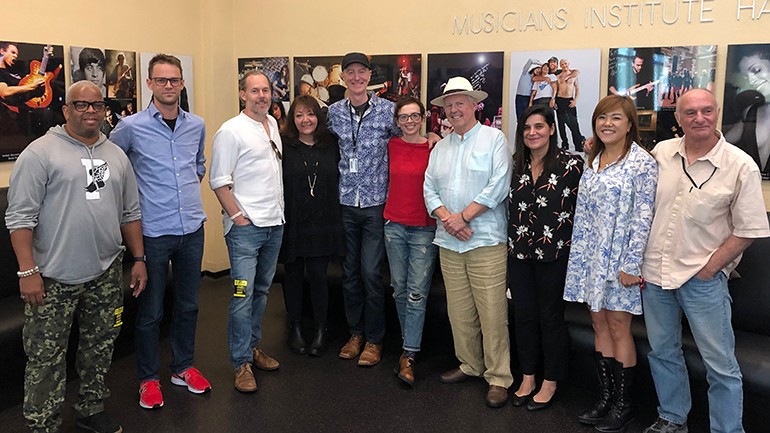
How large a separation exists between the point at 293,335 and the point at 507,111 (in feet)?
7.25

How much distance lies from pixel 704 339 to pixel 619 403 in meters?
0.61

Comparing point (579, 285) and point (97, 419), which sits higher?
point (579, 285)

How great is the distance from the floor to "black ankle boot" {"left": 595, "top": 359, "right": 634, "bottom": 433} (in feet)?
0.26

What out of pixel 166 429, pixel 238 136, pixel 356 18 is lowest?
pixel 166 429

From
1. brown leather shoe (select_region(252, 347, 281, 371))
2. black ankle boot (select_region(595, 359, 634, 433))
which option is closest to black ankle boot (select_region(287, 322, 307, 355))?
brown leather shoe (select_region(252, 347, 281, 371))

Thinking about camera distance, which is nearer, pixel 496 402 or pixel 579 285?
pixel 579 285

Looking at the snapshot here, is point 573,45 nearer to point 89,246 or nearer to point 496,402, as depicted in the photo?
point 496,402

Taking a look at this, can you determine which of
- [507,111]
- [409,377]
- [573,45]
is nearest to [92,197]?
[409,377]

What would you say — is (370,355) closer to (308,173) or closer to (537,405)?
(537,405)

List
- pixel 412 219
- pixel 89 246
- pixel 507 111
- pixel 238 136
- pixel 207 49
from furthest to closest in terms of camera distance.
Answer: pixel 207 49
pixel 507 111
pixel 412 219
pixel 238 136
pixel 89 246

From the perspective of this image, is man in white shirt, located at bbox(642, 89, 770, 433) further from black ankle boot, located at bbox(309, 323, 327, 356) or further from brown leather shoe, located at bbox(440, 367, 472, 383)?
black ankle boot, located at bbox(309, 323, 327, 356)

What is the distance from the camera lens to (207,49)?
5.51m

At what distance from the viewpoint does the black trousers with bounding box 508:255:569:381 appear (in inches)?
123

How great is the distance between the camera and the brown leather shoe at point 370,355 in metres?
3.84
